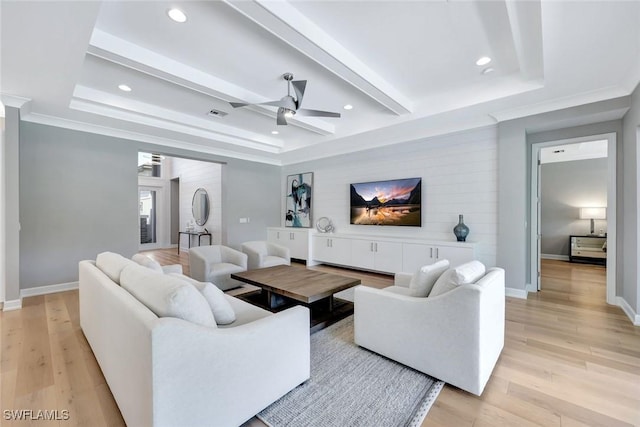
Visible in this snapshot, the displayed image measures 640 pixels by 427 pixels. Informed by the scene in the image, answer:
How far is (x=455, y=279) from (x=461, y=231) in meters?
2.68

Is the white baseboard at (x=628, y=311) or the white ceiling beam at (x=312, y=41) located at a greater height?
the white ceiling beam at (x=312, y=41)

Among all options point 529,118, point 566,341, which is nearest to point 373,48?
point 529,118

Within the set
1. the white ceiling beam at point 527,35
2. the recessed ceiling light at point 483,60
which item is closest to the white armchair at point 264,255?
the recessed ceiling light at point 483,60

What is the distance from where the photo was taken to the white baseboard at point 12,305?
338 centimetres

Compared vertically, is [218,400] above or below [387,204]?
below

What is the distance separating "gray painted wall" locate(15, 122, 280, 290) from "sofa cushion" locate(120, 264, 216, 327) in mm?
3734

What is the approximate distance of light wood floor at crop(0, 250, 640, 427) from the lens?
1.67m

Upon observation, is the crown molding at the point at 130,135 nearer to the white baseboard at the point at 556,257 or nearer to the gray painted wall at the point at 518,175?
the gray painted wall at the point at 518,175

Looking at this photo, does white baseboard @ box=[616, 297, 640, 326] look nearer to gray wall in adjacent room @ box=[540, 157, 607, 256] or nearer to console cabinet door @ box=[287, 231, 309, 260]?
gray wall in adjacent room @ box=[540, 157, 607, 256]

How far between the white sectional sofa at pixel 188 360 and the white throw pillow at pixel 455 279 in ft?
3.30

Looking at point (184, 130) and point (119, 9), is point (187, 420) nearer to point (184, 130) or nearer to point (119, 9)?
point (119, 9)

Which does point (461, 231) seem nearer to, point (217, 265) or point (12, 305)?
point (217, 265)

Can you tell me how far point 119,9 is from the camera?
7.20 feet

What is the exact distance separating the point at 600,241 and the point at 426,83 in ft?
20.1
